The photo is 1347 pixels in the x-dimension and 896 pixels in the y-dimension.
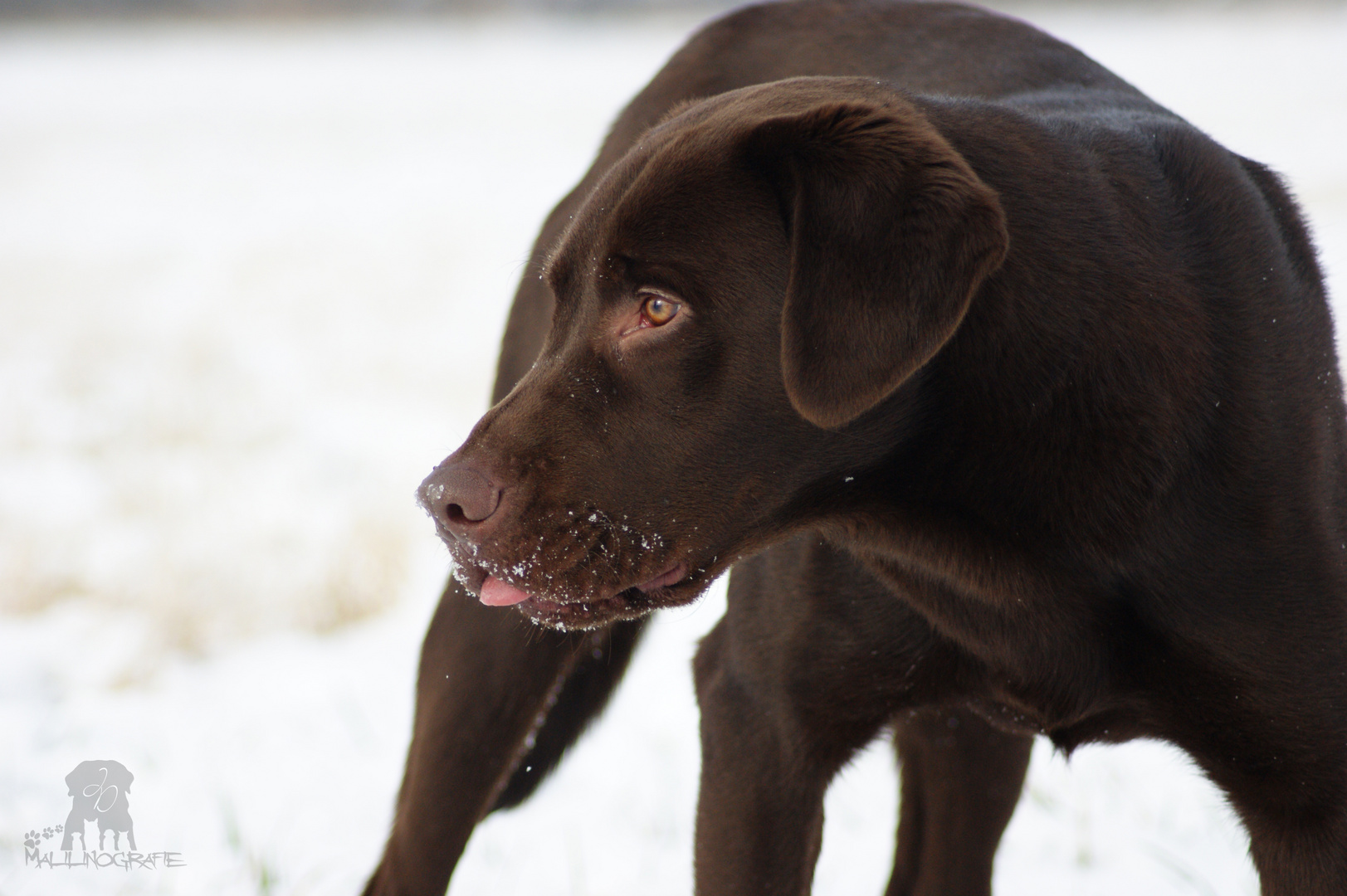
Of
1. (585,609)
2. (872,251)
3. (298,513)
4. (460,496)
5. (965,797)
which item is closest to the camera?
(872,251)

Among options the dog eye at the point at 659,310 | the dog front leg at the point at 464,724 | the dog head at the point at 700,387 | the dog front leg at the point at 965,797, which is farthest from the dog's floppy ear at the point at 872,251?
the dog front leg at the point at 965,797

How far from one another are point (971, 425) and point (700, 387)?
16.3 inches

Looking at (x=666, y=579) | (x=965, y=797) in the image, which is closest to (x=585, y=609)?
(x=666, y=579)

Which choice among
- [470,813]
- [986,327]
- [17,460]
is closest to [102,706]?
[470,813]

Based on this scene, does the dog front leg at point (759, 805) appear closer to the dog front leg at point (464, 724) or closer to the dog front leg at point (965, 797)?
the dog front leg at point (464, 724)

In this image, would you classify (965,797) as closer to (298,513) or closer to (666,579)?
(666,579)

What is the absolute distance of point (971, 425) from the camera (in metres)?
1.86

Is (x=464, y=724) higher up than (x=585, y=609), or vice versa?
(x=585, y=609)

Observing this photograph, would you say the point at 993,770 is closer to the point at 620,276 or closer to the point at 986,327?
the point at 986,327

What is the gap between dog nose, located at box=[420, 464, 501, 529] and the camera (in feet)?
5.94

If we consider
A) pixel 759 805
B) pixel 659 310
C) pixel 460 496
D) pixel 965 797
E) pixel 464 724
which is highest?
pixel 659 310

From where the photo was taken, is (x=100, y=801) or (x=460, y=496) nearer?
(x=460, y=496)

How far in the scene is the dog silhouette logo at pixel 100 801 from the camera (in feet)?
10.4

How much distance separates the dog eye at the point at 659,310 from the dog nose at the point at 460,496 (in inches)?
13.3
